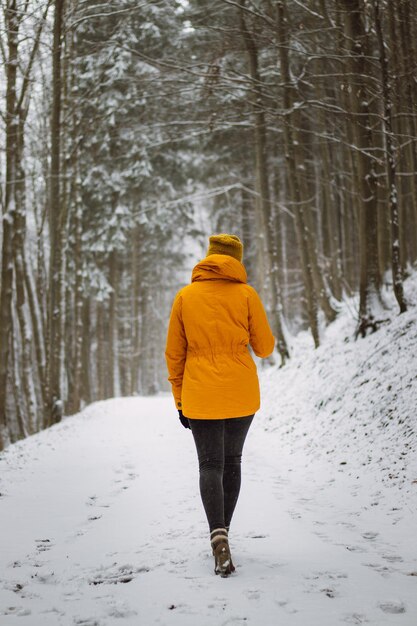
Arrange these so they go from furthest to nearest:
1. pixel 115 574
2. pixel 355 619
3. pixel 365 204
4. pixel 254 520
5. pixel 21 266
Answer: pixel 21 266, pixel 365 204, pixel 254 520, pixel 115 574, pixel 355 619

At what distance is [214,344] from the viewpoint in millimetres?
3348

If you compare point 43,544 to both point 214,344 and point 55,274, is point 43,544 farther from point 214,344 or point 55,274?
point 55,274

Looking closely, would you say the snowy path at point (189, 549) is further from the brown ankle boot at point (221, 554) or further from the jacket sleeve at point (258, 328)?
the jacket sleeve at point (258, 328)

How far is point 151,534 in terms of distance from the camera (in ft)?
13.0

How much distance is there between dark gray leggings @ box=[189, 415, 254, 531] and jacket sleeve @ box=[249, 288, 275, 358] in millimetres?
505

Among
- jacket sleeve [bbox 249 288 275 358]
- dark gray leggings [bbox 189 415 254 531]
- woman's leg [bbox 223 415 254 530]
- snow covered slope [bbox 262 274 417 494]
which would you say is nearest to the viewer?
dark gray leggings [bbox 189 415 254 531]

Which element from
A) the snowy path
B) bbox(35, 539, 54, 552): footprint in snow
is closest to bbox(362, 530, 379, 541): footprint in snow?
the snowy path

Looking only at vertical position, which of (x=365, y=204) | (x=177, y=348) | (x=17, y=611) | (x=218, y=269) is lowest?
(x=17, y=611)

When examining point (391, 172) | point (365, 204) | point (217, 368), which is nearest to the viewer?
point (217, 368)

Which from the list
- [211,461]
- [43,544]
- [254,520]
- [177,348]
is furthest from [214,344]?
[43,544]

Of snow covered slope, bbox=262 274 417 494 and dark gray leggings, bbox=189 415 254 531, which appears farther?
snow covered slope, bbox=262 274 417 494

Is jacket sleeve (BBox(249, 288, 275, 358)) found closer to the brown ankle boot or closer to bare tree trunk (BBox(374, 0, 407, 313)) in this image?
the brown ankle boot

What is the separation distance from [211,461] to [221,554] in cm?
54

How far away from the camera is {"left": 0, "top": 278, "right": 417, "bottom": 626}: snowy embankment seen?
103 inches
